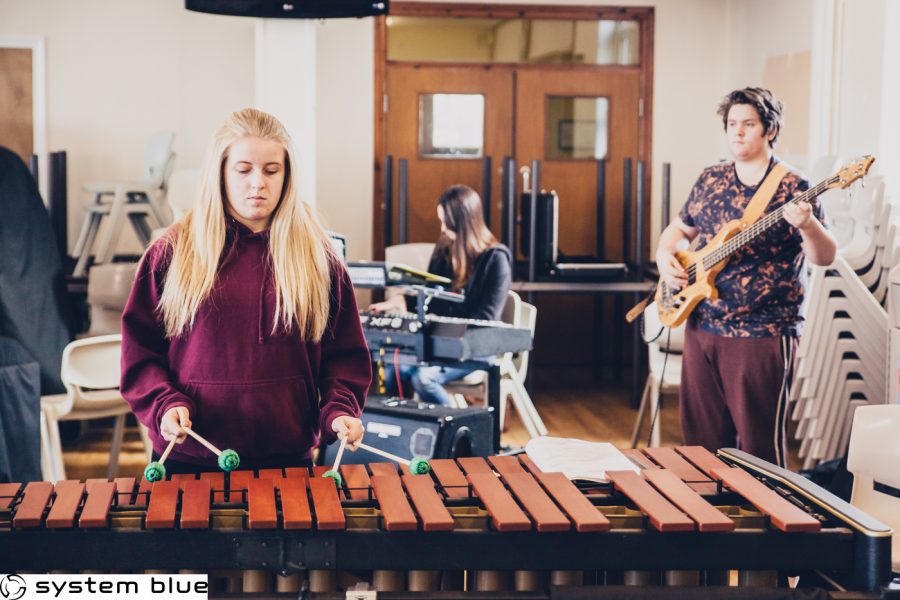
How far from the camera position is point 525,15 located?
8.09 meters

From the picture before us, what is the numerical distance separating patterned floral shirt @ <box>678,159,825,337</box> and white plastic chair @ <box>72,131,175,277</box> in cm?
455

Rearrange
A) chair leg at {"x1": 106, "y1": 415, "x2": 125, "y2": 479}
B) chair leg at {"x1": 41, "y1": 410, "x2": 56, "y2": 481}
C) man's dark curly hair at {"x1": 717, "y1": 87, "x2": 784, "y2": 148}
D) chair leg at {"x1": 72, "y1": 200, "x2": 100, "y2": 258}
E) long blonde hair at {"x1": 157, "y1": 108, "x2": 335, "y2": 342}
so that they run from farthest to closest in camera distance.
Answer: chair leg at {"x1": 72, "y1": 200, "x2": 100, "y2": 258}, chair leg at {"x1": 106, "y1": 415, "x2": 125, "y2": 479}, chair leg at {"x1": 41, "y1": 410, "x2": 56, "y2": 481}, man's dark curly hair at {"x1": 717, "y1": 87, "x2": 784, "y2": 148}, long blonde hair at {"x1": 157, "y1": 108, "x2": 335, "y2": 342}

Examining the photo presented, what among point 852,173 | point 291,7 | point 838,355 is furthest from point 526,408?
point 852,173

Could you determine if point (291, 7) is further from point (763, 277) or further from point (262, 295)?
point (262, 295)

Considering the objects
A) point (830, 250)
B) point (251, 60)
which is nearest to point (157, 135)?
point (251, 60)

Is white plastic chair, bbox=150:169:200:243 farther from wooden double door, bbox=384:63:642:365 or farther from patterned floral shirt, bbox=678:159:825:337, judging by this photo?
patterned floral shirt, bbox=678:159:825:337

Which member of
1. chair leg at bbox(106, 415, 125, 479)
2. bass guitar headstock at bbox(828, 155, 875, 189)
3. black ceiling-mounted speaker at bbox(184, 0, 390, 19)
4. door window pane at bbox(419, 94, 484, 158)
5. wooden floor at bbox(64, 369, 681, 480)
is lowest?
wooden floor at bbox(64, 369, 681, 480)

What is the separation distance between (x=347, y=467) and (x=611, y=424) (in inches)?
168

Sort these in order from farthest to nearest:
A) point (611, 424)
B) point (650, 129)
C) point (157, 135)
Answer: point (650, 129) → point (157, 135) → point (611, 424)

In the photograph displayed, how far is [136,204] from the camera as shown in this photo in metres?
7.58

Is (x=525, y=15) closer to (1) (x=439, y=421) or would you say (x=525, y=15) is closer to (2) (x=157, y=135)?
(2) (x=157, y=135)

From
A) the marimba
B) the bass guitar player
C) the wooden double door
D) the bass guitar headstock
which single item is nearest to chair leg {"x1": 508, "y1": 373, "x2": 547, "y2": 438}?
the bass guitar player

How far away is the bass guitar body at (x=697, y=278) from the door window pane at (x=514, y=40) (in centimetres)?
442

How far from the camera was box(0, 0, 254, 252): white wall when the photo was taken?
8.03 meters
